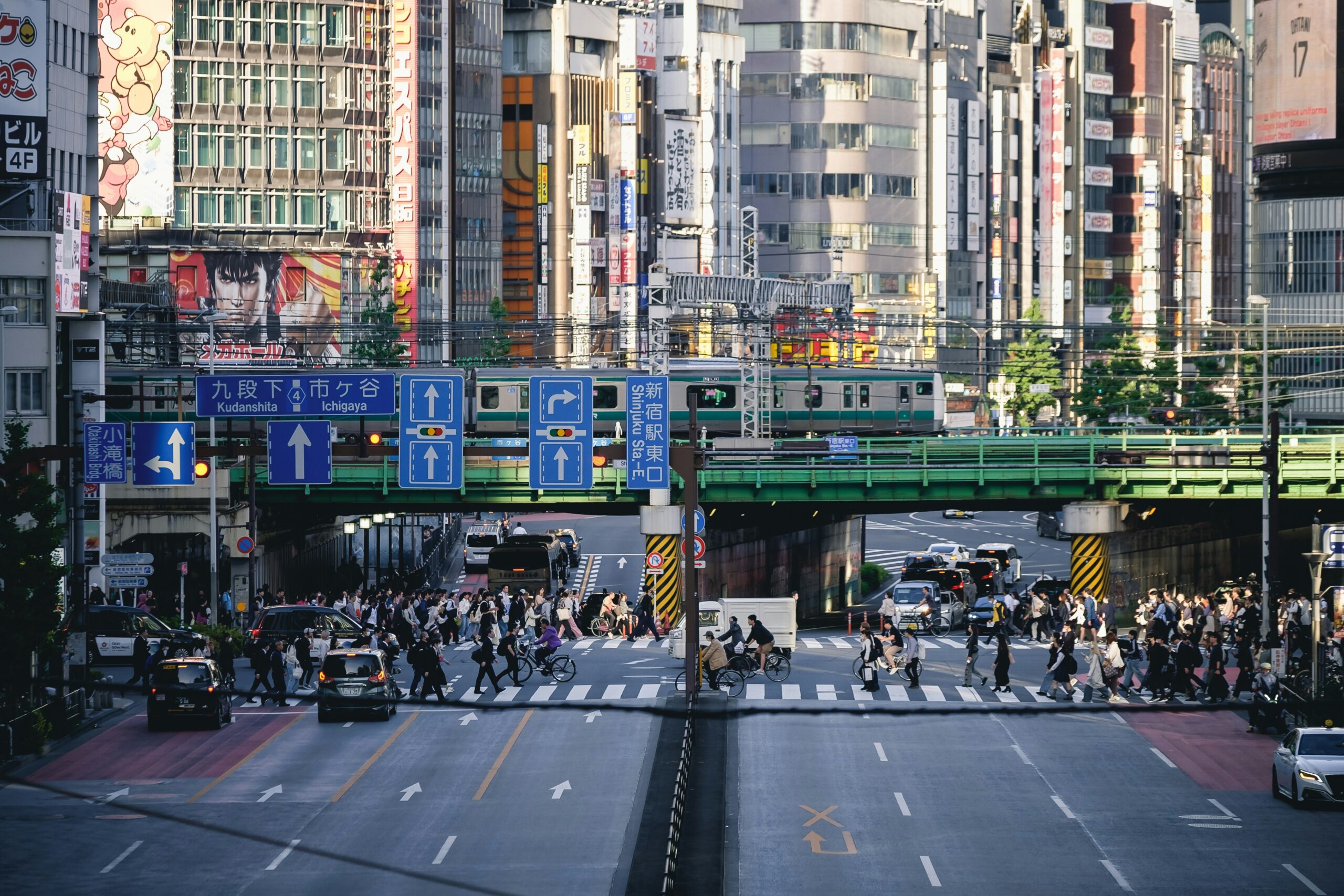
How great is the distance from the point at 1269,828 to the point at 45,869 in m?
18.5

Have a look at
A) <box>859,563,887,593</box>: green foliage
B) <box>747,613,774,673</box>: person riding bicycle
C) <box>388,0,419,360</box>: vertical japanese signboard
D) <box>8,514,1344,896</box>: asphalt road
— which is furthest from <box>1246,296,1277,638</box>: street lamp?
<box>388,0,419,360</box>: vertical japanese signboard

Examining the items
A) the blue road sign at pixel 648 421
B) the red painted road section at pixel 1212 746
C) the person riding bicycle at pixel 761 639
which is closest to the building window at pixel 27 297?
the blue road sign at pixel 648 421

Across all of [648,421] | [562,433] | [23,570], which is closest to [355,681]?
[23,570]

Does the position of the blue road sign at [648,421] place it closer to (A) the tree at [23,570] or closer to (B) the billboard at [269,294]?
(A) the tree at [23,570]

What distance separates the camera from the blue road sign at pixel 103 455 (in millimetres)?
51000

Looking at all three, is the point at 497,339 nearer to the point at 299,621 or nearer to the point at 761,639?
the point at 299,621

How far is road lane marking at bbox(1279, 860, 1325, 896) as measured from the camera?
29156 millimetres

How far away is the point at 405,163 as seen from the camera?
4555 inches

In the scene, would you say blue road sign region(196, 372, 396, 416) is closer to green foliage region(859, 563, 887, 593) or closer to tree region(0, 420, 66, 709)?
tree region(0, 420, 66, 709)

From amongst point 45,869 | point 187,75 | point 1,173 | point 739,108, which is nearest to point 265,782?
point 45,869

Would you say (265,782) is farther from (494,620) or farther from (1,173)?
(1,173)

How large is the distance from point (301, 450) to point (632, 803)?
21367 millimetres

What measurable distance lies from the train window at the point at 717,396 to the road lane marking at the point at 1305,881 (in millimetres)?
51430

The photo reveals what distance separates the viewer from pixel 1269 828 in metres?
34.1
